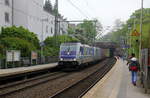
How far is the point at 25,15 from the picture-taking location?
4909 cm

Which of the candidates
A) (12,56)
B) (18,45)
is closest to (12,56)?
(12,56)

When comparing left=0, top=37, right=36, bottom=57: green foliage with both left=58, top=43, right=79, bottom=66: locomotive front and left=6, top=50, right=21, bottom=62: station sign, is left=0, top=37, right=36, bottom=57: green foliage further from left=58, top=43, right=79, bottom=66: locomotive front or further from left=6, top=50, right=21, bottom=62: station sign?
left=58, top=43, right=79, bottom=66: locomotive front

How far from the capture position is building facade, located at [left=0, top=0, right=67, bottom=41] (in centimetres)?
4412

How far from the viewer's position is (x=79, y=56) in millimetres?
26641

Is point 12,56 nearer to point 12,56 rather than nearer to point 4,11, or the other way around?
point 12,56

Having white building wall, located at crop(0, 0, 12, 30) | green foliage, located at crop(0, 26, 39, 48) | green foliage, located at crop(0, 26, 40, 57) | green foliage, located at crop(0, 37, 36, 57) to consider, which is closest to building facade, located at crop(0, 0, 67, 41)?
white building wall, located at crop(0, 0, 12, 30)

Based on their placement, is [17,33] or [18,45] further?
[17,33]

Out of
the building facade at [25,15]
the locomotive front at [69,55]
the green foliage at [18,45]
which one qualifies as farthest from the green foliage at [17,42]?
the building facade at [25,15]

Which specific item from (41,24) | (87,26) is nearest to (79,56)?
(41,24)

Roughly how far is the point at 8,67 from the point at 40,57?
892cm

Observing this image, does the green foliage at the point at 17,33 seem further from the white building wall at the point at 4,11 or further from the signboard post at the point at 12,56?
the signboard post at the point at 12,56

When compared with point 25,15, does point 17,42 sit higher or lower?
lower

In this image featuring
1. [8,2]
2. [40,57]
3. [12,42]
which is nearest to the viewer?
[12,42]

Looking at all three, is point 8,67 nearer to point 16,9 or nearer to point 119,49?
point 16,9
